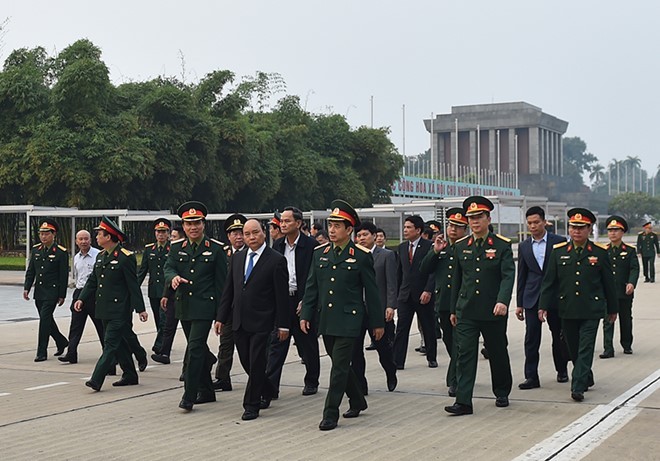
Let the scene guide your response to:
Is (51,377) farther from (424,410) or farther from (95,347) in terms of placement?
(424,410)

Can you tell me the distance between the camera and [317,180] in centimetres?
5306

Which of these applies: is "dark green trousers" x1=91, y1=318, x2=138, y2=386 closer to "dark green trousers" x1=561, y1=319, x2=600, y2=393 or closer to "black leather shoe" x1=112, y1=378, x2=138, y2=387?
"black leather shoe" x1=112, y1=378, x2=138, y2=387

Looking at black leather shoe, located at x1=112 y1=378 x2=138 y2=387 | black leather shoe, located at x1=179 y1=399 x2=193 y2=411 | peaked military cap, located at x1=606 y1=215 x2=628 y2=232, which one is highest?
peaked military cap, located at x1=606 y1=215 x2=628 y2=232

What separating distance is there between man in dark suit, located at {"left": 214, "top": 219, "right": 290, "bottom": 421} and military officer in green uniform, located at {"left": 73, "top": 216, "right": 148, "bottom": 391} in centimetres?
186

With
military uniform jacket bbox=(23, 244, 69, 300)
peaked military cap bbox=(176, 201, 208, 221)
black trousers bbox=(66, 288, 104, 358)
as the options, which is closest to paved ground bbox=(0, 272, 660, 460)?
black trousers bbox=(66, 288, 104, 358)

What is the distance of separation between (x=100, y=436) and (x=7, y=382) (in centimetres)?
346

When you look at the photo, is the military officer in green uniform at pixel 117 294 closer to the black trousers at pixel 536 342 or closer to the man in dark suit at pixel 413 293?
the man in dark suit at pixel 413 293

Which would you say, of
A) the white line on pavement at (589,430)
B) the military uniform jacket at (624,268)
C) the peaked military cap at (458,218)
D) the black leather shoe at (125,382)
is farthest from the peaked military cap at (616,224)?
the black leather shoe at (125,382)

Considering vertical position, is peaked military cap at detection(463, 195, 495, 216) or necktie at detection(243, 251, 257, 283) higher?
peaked military cap at detection(463, 195, 495, 216)

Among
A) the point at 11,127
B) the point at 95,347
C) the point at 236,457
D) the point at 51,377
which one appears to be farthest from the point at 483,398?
the point at 11,127

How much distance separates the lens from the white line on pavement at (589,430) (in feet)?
22.2

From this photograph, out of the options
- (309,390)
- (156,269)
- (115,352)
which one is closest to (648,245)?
(156,269)

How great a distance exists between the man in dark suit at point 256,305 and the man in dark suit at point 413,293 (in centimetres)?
296

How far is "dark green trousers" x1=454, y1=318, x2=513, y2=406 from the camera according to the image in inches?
329
